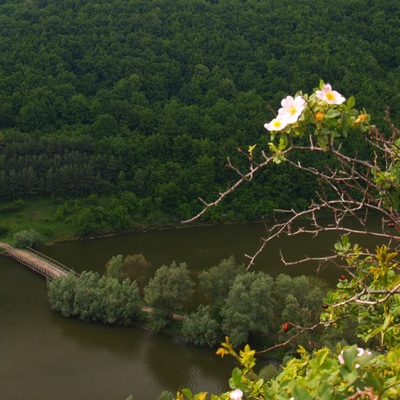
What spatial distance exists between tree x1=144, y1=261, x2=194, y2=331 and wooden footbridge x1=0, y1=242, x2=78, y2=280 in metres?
6.12

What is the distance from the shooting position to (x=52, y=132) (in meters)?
43.8

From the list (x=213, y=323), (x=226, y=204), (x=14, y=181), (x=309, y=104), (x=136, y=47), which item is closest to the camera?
(x=309, y=104)

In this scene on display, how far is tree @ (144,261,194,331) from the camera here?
59.2 ft

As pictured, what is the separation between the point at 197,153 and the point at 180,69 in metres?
17.4

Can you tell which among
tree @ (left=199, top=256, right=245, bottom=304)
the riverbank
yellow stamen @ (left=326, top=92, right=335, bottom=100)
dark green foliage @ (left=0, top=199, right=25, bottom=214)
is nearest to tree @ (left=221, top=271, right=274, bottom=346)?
tree @ (left=199, top=256, right=245, bottom=304)

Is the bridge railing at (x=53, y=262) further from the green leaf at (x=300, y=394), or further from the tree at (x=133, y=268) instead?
the green leaf at (x=300, y=394)

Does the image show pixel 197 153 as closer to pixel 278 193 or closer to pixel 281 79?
pixel 278 193

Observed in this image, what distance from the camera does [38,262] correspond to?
25.7m

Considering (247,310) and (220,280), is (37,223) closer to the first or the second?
(220,280)

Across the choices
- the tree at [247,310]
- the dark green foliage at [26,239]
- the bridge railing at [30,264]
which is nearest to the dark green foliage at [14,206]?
the dark green foliage at [26,239]

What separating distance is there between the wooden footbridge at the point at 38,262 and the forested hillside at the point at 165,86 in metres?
4.67

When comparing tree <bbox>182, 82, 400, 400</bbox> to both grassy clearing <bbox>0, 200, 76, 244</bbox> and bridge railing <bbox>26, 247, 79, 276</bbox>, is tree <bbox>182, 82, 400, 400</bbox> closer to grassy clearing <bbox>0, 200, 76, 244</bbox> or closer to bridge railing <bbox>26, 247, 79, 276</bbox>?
bridge railing <bbox>26, 247, 79, 276</bbox>

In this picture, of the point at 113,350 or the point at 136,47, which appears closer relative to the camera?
the point at 113,350

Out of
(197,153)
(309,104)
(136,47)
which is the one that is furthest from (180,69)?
(309,104)
